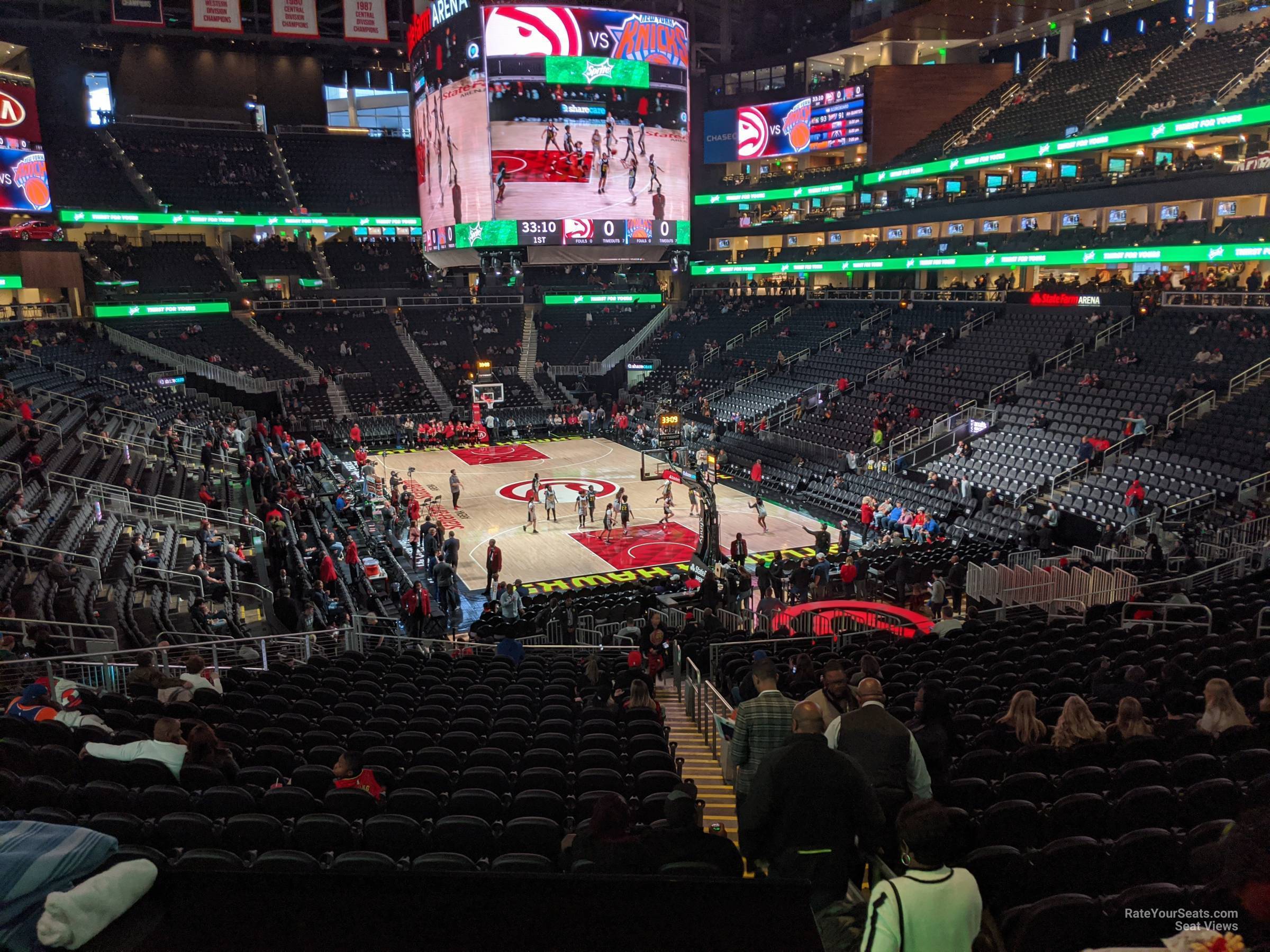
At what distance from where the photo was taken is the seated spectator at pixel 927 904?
109 inches

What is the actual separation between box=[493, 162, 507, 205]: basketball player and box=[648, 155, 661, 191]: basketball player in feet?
18.8

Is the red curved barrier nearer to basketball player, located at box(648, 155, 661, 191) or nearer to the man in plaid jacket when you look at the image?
the man in plaid jacket

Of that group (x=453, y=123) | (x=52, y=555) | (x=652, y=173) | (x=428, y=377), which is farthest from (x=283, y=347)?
(x=52, y=555)

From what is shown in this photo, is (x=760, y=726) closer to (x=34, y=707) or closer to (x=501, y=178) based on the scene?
(x=34, y=707)

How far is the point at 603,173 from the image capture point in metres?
33.7

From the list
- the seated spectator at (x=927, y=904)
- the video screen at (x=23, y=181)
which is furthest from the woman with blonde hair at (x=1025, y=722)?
the video screen at (x=23, y=181)

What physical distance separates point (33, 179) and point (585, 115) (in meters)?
23.1

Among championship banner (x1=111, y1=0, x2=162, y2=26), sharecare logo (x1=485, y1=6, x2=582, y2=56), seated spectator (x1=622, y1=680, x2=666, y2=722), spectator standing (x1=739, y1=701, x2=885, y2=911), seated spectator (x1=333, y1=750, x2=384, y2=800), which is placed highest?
championship banner (x1=111, y1=0, x2=162, y2=26)

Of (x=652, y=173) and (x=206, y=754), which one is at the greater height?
(x=652, y=173)

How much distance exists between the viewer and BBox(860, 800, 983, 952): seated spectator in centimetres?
278

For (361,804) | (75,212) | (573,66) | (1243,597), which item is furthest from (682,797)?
(75,212)

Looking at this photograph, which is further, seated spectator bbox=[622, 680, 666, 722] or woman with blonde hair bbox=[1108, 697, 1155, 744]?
seated spectator bbox=[622, 680, 666, 722]

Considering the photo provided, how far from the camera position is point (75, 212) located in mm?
44531

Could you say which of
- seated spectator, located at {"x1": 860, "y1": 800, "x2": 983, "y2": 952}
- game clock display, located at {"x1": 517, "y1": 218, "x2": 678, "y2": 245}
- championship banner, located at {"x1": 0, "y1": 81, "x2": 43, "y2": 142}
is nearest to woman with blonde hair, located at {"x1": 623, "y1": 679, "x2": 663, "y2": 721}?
seated spectator, located at {"x1": 860, "y1": 800, "x2": 983, "y2": 952}
